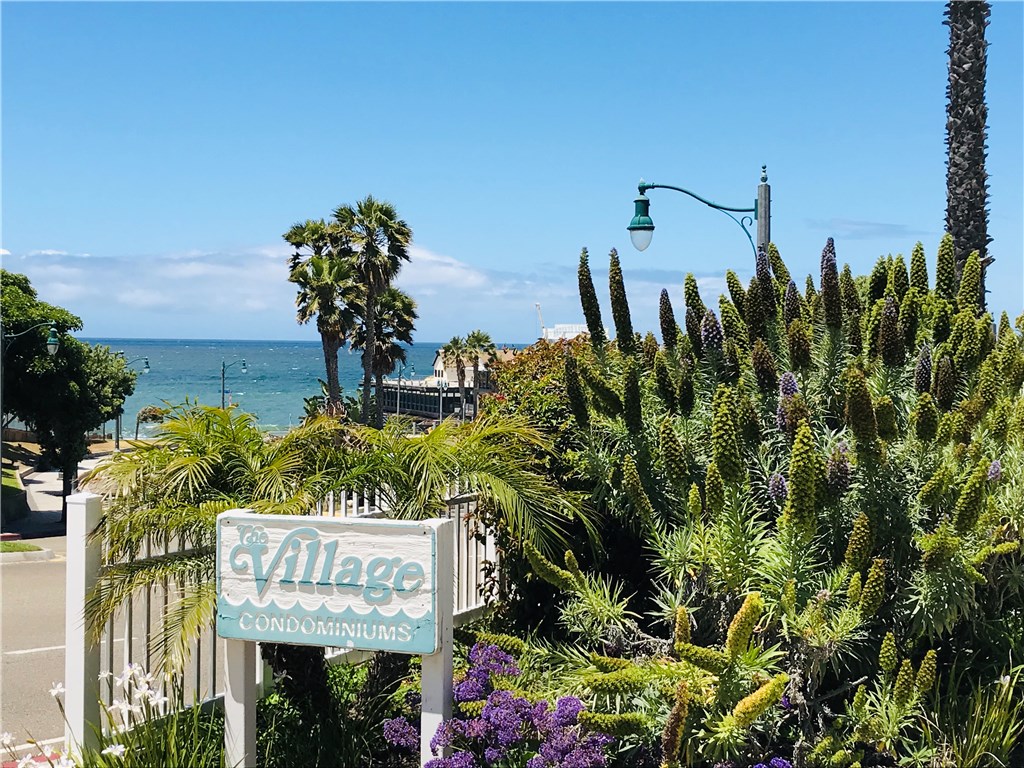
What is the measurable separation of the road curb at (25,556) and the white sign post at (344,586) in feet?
46.7

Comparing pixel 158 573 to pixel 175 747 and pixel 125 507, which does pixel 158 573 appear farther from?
pixel 175 747

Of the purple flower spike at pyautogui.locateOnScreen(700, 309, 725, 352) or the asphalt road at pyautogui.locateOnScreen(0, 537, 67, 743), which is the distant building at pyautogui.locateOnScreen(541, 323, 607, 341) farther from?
the asphalt road at pyautogui.locateOnScreen(0, 537, 67, 743)

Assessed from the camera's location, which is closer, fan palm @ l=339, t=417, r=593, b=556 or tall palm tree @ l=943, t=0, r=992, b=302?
fan palm @ l=339, t=417, r=593, b=556

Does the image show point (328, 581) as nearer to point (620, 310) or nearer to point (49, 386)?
point (620, 310)

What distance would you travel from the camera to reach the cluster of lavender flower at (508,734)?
171 inches

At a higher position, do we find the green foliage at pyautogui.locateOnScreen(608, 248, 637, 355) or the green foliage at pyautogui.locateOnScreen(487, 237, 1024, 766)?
the green foliage at pyautogui.locateOnScreen(608, 248, 637, 355)

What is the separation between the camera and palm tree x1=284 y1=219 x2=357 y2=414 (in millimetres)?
34688

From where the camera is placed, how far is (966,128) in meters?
10.6

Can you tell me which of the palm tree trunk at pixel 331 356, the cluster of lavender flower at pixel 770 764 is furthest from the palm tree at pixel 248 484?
the palm tree trunk at pixel 331 356

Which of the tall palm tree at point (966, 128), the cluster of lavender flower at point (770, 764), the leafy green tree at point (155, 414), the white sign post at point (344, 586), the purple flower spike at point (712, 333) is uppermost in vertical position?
the tall palm tree at point (966, 128)

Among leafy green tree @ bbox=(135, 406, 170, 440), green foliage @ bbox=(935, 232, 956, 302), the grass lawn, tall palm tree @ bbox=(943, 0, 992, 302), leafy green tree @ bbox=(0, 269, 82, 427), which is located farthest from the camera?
leafy green tree @ bbox=(0, 269, 82, 427)

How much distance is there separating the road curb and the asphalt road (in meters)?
0.16

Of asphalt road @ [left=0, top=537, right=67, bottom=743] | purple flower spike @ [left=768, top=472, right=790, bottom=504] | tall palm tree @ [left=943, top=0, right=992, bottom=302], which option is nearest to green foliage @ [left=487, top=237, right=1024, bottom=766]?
purple flower spike @ [left=768, top=472, right=790, bottom=504]

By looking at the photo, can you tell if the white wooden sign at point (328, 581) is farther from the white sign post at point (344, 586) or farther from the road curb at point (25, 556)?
the road curb at point (25, 556)
